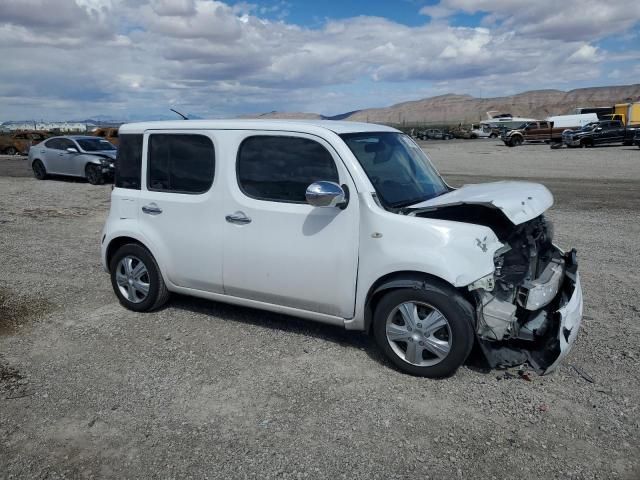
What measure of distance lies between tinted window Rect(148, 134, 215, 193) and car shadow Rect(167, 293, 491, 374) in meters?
1.33

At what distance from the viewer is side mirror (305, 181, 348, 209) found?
388 cm

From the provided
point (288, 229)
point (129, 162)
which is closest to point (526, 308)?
point (288, 229)

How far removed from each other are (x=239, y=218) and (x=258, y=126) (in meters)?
0.80

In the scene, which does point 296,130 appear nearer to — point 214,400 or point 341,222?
point 341,222

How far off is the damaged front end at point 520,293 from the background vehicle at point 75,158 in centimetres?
1534

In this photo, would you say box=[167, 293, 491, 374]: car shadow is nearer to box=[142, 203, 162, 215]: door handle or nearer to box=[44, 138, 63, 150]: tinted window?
box=[142, 203, 162, 215]: door handle

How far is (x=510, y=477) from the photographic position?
298cm

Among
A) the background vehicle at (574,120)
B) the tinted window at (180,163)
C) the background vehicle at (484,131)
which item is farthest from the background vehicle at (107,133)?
the background vehicle at (484,131)

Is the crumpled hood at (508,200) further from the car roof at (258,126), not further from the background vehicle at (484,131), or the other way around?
the background vehicle at (484,131)

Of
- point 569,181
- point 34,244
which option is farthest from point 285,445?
point 569,181

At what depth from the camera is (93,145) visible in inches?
725

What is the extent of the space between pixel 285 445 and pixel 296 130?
7.97 feet

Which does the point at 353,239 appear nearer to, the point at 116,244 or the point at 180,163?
the point at 180,163

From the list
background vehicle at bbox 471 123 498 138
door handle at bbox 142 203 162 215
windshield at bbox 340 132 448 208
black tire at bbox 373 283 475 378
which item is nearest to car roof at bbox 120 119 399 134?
windshield at bbox 340 132 448 208
